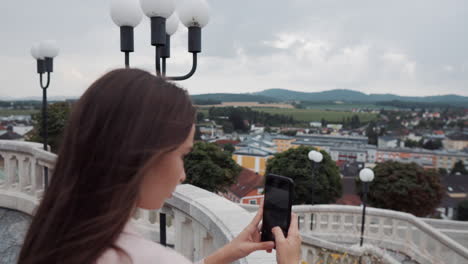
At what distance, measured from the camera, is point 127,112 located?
94 centimetres

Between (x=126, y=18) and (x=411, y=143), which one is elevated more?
(x=126, y=18)

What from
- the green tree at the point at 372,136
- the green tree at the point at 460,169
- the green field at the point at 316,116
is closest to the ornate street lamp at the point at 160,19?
the green tree at the point at 460,169

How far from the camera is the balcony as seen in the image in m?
2.95

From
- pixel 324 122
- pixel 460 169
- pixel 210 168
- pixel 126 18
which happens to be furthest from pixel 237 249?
pixel 324 122

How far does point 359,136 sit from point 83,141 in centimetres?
13117

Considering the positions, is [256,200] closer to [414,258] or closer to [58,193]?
[414,258]

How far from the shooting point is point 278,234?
57.2 inches

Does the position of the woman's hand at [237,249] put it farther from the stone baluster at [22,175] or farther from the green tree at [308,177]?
the green tree at [308,177]

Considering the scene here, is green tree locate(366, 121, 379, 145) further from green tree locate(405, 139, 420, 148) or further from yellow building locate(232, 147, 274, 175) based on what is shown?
yellow building locate(232, 147, 274, 175)

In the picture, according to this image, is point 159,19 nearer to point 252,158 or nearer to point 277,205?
point 277,205

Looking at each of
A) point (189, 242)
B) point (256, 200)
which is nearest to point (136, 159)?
point (189, 242)

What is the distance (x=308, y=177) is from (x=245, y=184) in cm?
1930

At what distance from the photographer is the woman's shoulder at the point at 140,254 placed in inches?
35.9

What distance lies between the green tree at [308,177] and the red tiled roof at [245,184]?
14469 mm
